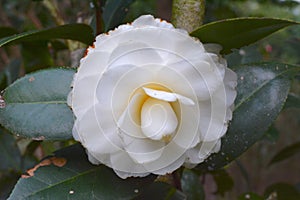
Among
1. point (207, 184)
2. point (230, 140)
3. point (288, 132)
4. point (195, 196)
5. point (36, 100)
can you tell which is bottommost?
point (288, 132)

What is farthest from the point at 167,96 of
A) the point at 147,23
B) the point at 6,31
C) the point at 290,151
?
the point at 290,151

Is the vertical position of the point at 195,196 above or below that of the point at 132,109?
below

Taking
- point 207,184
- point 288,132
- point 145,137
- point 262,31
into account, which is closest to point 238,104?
point 262,31

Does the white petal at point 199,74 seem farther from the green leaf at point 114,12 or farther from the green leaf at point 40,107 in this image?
the green leaf at point 114,12

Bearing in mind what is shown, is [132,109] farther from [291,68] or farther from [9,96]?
[291,68]

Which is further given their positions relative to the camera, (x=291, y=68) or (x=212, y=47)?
(x=291, y=68)

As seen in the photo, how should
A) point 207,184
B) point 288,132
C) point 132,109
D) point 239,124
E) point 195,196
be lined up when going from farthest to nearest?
point 288,132 < point 207,184 < point 195,196 < point 239,124 < point 132,109

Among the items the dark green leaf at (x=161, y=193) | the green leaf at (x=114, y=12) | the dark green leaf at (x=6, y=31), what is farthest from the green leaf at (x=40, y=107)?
the dark green leaf at (x=6, y=31)
